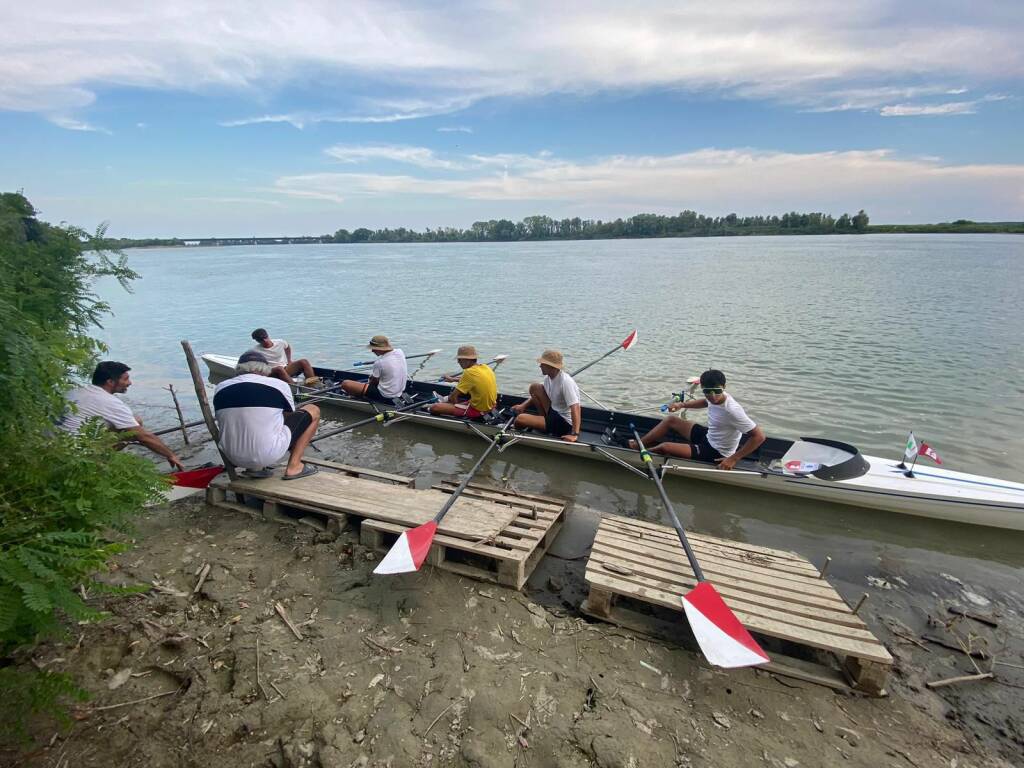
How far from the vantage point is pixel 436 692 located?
3.57m

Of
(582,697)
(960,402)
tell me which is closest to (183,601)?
(582,697)

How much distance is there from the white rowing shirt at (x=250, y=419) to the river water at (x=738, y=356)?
3.40 meters

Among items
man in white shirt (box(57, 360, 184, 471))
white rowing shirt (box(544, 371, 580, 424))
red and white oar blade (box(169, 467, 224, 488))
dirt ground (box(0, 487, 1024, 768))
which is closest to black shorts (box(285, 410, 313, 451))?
red and white oar blade (box(169, 467, 224, 488))

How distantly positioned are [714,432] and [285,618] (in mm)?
6174

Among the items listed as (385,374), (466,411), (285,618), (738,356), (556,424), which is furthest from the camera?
(738,356)

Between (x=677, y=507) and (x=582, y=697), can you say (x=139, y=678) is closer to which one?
(x=582, y=697)

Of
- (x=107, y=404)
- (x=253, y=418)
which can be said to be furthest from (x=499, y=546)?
(x=107, y=404)

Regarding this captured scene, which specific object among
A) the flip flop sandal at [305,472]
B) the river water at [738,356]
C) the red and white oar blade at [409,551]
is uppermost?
the red and white oar blade at [409,551]

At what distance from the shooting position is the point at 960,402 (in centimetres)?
1196

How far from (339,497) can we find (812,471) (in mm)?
6697

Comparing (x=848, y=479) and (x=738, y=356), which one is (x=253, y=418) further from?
(x=738, y=356)

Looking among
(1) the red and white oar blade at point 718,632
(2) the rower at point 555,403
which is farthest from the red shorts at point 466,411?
(1) the red and white oar blade at point 718,632

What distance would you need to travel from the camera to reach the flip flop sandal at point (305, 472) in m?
6.23

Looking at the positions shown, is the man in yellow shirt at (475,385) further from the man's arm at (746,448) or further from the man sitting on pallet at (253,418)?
the man's arm at (746,448)
